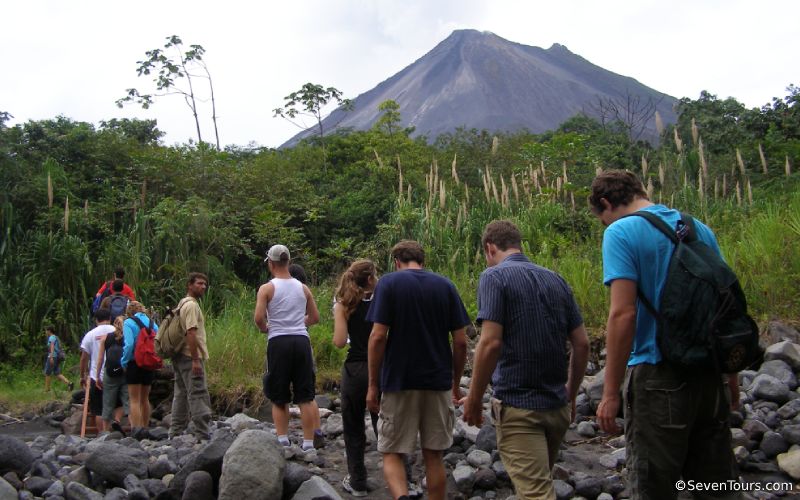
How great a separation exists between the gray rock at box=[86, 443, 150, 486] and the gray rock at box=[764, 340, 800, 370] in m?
5.56

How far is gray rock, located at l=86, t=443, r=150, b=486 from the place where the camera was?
5.07m

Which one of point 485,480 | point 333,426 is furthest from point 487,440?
point 333,426

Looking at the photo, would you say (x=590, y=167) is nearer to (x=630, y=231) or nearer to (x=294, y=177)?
(x=294, y=177)

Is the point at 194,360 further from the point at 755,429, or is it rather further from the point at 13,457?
the point at 755,429

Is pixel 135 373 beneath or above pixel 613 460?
above

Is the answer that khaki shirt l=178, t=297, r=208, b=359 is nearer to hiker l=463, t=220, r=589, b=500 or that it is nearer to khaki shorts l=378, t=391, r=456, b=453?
khaki shorts l=378, t=391, r=456, b=453

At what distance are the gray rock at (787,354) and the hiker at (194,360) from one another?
525 cm

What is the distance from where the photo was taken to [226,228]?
603 inches

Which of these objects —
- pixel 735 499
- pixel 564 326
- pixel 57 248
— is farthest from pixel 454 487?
pixel 57 248

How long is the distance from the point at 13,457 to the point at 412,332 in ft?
10.7

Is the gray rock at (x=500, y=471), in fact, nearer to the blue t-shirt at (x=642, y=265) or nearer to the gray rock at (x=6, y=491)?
the blue t-shirt at (x=642, y=265)

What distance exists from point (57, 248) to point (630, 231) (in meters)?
12.6

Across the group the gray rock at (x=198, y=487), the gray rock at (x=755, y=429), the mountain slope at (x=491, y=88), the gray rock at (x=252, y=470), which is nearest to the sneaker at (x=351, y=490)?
the gray rock at (x=252, y=470)

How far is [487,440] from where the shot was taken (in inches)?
221
